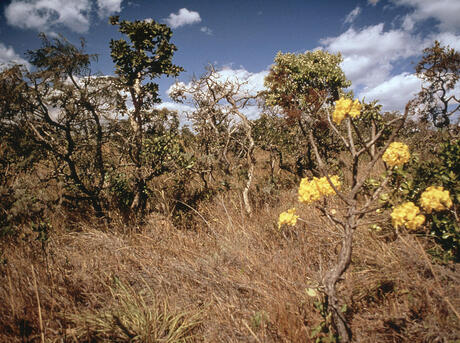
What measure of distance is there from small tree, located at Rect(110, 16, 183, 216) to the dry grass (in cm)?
122

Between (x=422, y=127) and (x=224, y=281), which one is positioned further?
(x=422, y=127)

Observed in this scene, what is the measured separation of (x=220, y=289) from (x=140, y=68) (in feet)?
11.1

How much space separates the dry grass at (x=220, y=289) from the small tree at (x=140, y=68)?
122 centimetres

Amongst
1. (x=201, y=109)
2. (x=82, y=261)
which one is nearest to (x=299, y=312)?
(x=82, y=261)

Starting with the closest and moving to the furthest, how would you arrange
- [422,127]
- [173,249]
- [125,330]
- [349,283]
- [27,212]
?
[125,330], [349,283], [27,212], [173,249], [422,127]

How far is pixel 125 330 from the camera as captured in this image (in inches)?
66.3

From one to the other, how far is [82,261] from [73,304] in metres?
0.78

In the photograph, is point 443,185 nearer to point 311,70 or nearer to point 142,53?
point 142,53

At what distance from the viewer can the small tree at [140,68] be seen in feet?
10.0

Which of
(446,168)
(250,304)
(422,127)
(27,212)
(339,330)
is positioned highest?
(422,127)

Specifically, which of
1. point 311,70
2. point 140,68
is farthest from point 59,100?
point 311,70

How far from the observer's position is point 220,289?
2154 millimetres

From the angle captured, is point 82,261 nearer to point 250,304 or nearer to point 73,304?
point 73,304

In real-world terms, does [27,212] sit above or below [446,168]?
below
